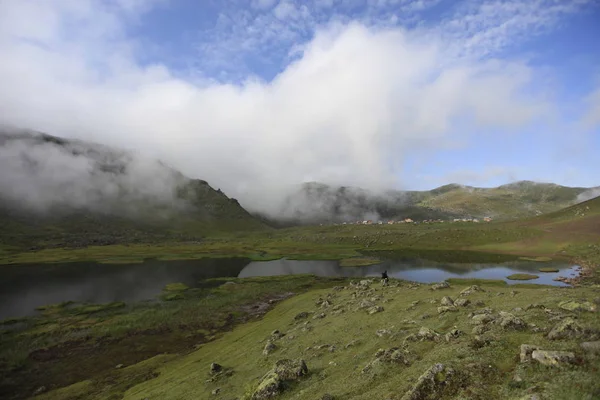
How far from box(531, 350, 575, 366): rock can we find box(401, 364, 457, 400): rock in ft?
14.0

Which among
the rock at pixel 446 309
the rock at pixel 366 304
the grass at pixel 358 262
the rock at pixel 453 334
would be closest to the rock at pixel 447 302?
the rock at pixel 446 309

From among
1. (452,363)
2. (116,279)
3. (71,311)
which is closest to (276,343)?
(452,363)

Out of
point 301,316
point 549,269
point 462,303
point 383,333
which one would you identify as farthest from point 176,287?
point 549,269

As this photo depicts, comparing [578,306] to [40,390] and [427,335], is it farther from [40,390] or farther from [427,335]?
[40,390]

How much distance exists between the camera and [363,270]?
145 meters

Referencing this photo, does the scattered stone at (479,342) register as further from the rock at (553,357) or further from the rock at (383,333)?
the rock at (383,333)

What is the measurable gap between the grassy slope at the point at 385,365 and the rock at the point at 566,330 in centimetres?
58

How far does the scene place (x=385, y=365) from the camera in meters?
22.6

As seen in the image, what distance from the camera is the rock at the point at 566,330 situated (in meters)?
18.9

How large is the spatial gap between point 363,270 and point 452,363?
130m

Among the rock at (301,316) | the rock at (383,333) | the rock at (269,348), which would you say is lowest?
the rock at (301,316)

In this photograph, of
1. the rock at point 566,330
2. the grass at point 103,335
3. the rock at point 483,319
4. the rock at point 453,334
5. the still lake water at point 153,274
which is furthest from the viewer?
the still lake water at point 153,274

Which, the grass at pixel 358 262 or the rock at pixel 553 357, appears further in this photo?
the grass at pixel 358 262

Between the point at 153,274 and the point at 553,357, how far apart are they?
15050 centimetres
